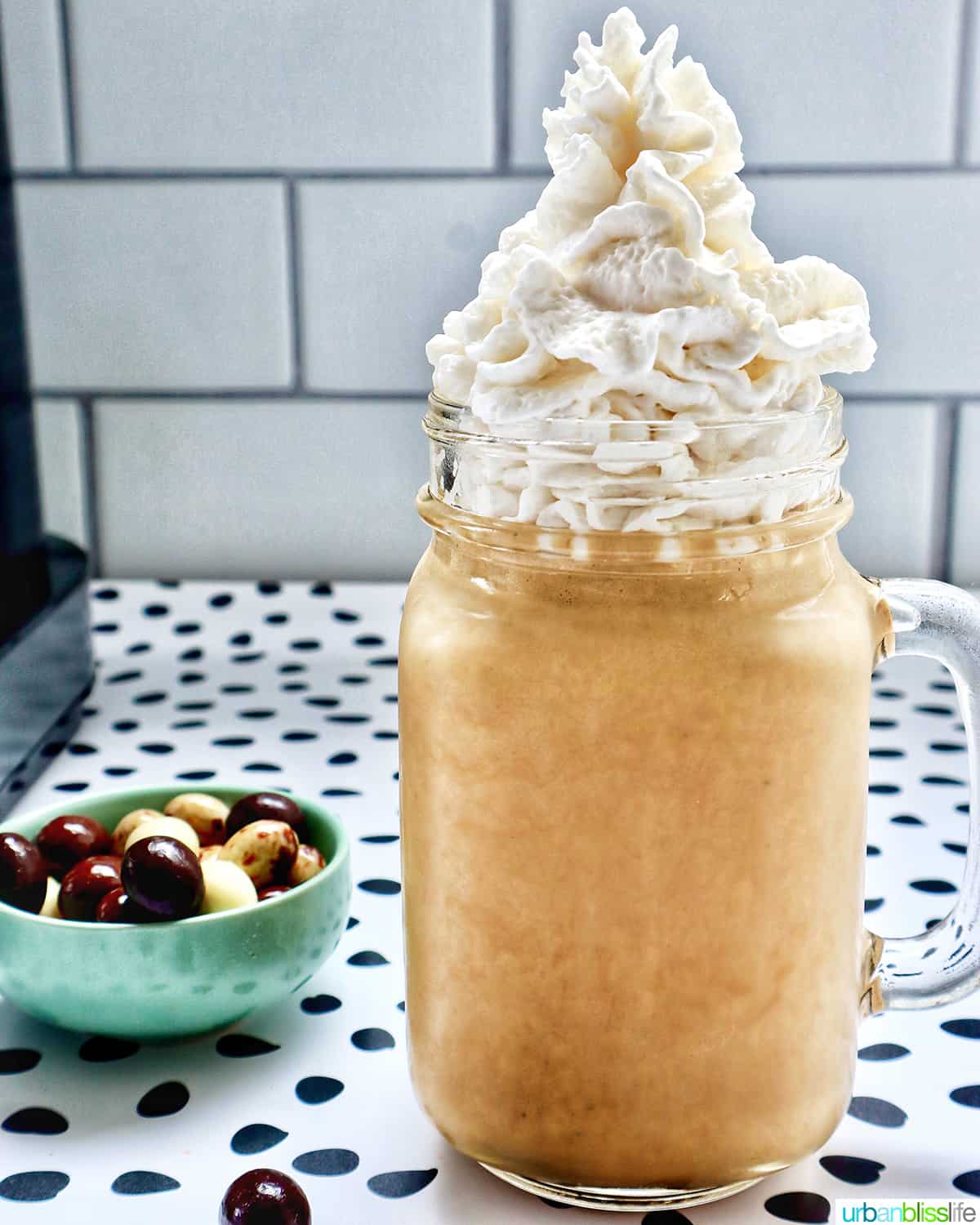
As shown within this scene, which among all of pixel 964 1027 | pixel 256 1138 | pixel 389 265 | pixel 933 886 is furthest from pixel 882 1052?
pixel 389 265

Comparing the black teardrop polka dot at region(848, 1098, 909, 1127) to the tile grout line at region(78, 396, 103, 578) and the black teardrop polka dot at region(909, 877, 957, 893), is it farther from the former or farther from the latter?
the tile grout line at region(78, 396, 103, 578)

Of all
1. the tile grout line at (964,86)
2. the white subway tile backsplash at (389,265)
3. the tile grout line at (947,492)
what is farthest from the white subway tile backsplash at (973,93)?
the white subway tile backsplash at (389,265)

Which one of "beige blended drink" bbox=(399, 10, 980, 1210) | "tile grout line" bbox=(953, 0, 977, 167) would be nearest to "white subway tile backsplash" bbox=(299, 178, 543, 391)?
"tile grout line" bbox=(953, 0, 977, 167)

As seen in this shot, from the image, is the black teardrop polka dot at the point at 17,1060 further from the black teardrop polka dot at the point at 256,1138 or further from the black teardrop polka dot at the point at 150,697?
the black teardrop polka dot at the point at 150,697

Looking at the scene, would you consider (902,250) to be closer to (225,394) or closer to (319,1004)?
(225,394)

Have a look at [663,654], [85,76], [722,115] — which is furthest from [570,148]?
[85,76]

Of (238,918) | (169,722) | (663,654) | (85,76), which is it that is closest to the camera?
(663,654)

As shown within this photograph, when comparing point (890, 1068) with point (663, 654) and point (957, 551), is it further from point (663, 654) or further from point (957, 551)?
point (957, 551)
